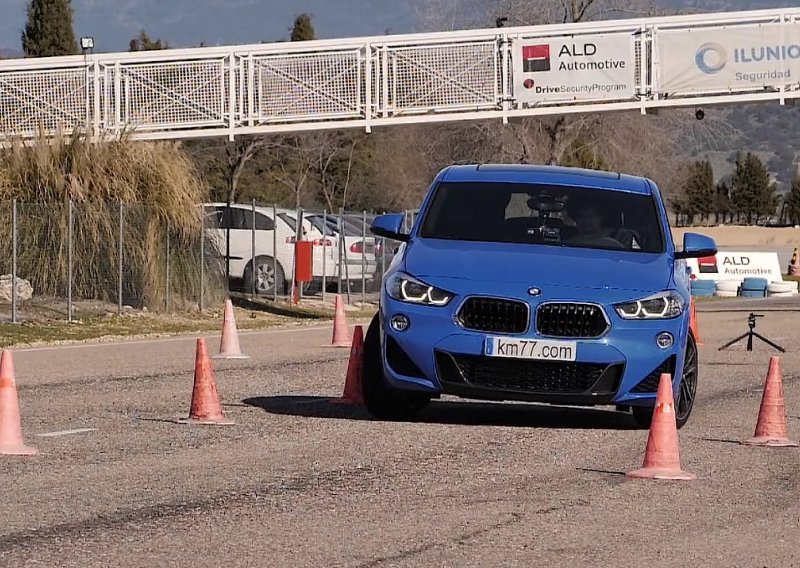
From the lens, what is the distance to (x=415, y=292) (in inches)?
432

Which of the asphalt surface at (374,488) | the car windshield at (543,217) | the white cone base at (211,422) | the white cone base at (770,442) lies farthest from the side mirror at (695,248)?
the white cone base at (211,422)

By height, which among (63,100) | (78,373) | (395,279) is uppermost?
(63,100)

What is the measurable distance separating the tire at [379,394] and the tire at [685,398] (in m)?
1.45

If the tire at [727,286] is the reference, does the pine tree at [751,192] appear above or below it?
above

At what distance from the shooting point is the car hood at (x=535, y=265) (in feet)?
35.8

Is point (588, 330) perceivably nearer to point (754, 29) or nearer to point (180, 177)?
point (180, 177)

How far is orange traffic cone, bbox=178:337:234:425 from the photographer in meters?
11.6

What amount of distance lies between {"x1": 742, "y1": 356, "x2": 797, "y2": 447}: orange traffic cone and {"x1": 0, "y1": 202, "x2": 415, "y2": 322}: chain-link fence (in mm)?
14154

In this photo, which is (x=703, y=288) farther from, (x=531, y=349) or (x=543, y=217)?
(x=531, y=349)

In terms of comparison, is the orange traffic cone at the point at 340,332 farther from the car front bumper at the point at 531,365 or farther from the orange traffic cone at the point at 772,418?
the orange traffic cone at the point at 772,418

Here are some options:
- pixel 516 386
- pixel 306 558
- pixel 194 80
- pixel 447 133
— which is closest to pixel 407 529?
pixel 306 558

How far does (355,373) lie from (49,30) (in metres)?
58.7

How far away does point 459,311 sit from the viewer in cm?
1079

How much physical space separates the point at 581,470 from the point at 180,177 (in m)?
18.7
